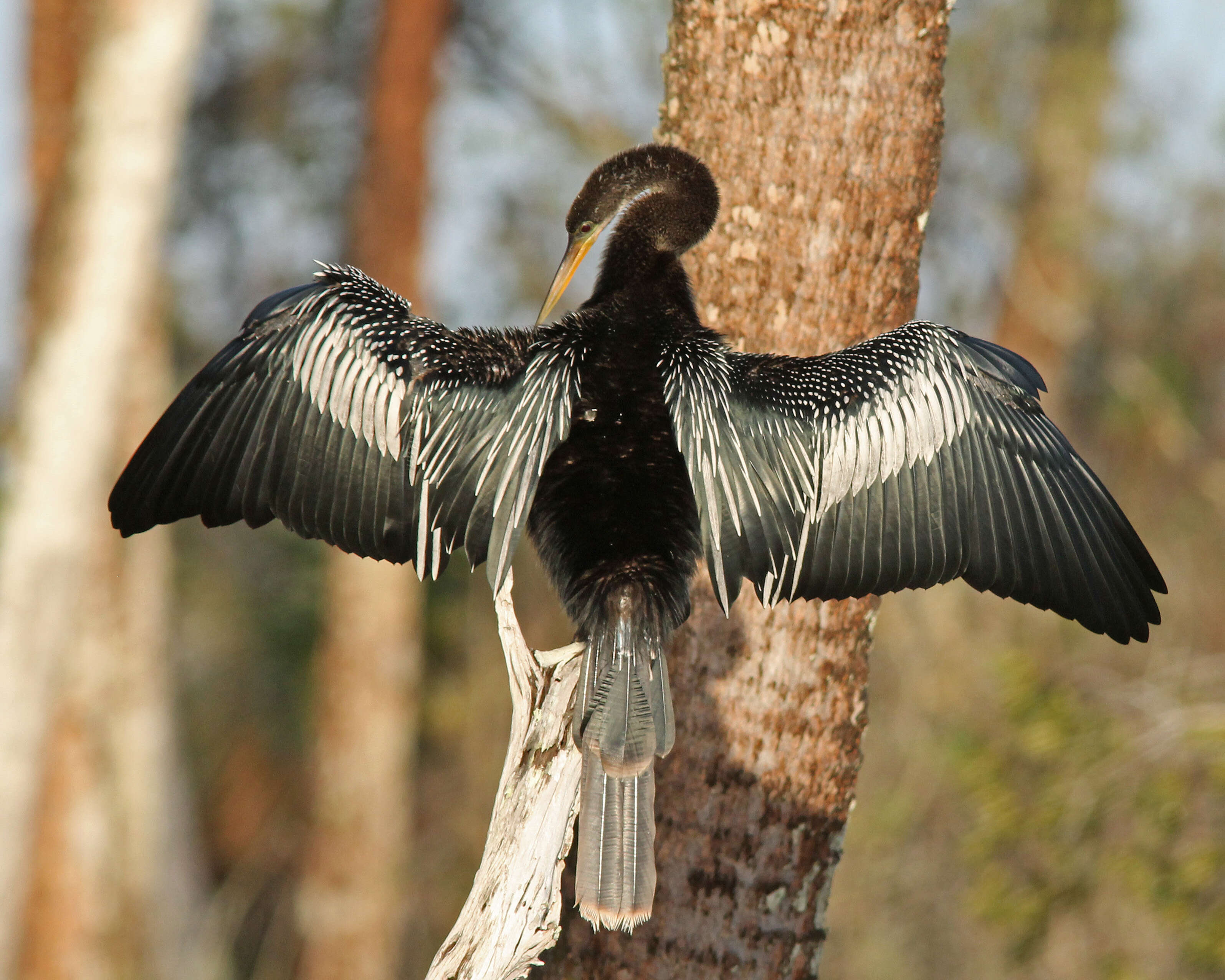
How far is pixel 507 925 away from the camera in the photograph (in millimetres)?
2611

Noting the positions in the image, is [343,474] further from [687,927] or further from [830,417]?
[687,927]

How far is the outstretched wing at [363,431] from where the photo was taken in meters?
2.68

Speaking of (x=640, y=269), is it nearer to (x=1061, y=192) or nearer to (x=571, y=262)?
(x=571, y=262)

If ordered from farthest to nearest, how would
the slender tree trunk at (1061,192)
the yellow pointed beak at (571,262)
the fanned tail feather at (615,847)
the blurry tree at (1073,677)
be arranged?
the slender tree trunk at (1061,192)
the blurry tree at (1073,677)
the yellow pointed beak at (571,262)
the fanned tail feather at (615,847)

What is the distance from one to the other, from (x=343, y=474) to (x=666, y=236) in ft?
3.15

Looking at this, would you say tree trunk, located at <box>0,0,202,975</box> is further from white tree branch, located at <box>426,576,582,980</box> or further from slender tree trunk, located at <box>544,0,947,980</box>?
white tree branch, located at <box>426,576,582,980</box>

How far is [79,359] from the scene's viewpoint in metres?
6.38

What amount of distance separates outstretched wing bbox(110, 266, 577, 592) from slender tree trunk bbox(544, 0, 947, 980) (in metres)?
0.70

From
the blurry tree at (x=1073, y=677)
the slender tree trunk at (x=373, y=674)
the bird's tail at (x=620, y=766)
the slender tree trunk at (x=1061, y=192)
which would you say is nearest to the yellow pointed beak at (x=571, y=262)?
the bird's tail at (x=620, y=766)

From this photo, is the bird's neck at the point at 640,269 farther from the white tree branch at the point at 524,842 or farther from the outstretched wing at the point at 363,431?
the white tree branch at the point at 524,842

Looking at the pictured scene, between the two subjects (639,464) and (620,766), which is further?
(639,464)

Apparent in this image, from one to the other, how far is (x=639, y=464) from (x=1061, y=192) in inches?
389

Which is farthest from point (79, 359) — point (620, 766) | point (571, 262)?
point (620, 766)

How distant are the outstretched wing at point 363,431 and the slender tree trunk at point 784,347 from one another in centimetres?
70
